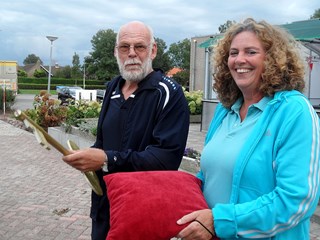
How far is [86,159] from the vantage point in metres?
2.07

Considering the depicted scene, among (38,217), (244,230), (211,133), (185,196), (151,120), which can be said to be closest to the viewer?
(244,230)

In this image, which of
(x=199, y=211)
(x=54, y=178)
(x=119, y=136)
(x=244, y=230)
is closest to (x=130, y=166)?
(x=119, y=136)

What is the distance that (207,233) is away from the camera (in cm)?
169

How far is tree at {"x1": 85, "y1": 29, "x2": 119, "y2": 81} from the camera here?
75562mm

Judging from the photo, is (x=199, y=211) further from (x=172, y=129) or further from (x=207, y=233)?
(x=172, y=129)

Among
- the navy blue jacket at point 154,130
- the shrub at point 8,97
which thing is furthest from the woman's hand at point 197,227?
the shrub at point 8,97

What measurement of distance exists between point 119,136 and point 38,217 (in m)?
3.53

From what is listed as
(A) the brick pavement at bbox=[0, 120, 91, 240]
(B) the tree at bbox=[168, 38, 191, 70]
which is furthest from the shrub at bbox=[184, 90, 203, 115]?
(B) the tree at bbox=[168, 38, 191, 70]

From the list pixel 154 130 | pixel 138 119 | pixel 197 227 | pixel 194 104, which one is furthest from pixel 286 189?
pixel 194 104

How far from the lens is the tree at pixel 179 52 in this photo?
84.8m

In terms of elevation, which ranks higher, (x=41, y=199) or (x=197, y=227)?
(x=197, y=227)

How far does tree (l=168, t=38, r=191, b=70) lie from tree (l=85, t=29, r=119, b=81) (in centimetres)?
1331

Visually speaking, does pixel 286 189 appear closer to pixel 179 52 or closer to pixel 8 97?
pixel 8 97

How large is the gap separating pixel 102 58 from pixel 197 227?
77502 mm
